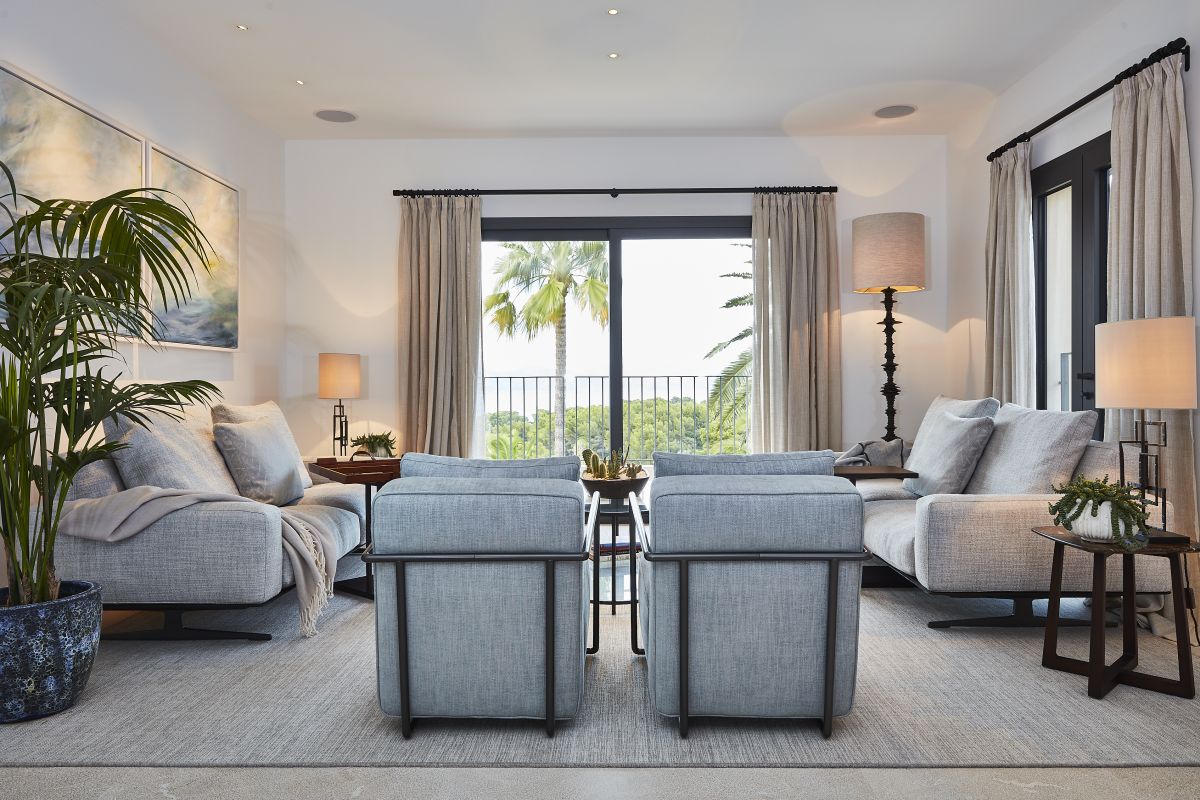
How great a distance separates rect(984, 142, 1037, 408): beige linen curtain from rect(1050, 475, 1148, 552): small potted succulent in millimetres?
2205

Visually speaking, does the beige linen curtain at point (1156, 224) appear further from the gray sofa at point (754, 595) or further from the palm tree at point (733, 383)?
the palm tree at point (733, 383)

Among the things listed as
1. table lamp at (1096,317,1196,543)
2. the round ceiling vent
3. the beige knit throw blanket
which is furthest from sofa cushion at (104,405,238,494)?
table lamp at (1096,317,1196,543)

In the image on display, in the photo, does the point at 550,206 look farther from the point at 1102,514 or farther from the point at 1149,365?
the point at 1102,514

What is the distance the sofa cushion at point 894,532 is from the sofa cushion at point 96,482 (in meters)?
2.96

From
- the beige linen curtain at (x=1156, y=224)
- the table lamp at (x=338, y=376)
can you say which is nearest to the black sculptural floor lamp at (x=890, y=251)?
the beige linen curtain at (x=1156, y=224)

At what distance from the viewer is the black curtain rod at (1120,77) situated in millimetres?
3375

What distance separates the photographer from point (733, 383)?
7121mm

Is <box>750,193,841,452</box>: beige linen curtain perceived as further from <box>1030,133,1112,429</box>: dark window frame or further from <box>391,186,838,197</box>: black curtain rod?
<box>1030,133,1112,429</box>: dark window frame

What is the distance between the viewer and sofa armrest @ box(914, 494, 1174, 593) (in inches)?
121

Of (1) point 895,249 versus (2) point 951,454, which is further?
(1) point 895,249

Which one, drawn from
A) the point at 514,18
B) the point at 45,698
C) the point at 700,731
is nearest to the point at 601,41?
the point at 514,18

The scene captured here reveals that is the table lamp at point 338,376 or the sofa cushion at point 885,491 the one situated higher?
the table lamp at point 338,376

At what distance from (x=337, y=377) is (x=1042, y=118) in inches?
180

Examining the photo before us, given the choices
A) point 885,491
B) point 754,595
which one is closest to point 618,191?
point 885,491
